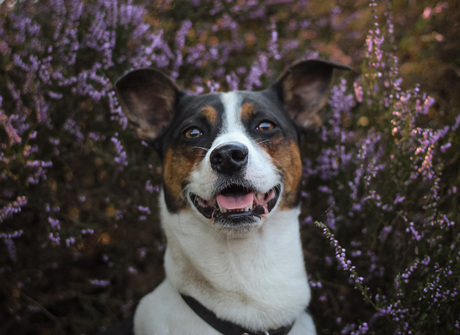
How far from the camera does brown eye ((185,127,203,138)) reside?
8.71 ft

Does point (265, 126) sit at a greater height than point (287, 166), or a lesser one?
greater

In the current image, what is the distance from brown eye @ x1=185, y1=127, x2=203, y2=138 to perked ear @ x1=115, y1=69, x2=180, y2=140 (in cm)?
46

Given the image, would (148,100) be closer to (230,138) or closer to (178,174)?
Answer: (178,174)

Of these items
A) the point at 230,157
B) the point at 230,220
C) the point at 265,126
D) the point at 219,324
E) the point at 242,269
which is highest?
the point at 230,157

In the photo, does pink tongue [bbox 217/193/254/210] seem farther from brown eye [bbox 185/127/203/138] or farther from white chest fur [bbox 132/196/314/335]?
brown eye [bbox 185/127/203/138]

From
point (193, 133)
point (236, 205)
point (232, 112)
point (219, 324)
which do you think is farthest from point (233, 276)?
point (232, 112)

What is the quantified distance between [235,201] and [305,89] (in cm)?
112

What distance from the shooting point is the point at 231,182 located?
2.33 m

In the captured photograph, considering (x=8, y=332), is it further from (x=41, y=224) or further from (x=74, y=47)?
(x=74, y=47)

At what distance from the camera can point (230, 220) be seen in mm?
2326

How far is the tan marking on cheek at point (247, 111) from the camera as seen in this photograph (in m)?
2.67

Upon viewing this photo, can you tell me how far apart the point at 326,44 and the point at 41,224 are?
325cm

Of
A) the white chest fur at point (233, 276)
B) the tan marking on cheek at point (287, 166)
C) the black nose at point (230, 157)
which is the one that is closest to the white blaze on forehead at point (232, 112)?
the tan marking on cheek at point (287, 166)

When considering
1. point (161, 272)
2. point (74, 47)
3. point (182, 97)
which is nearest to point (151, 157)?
point (182, 97)
